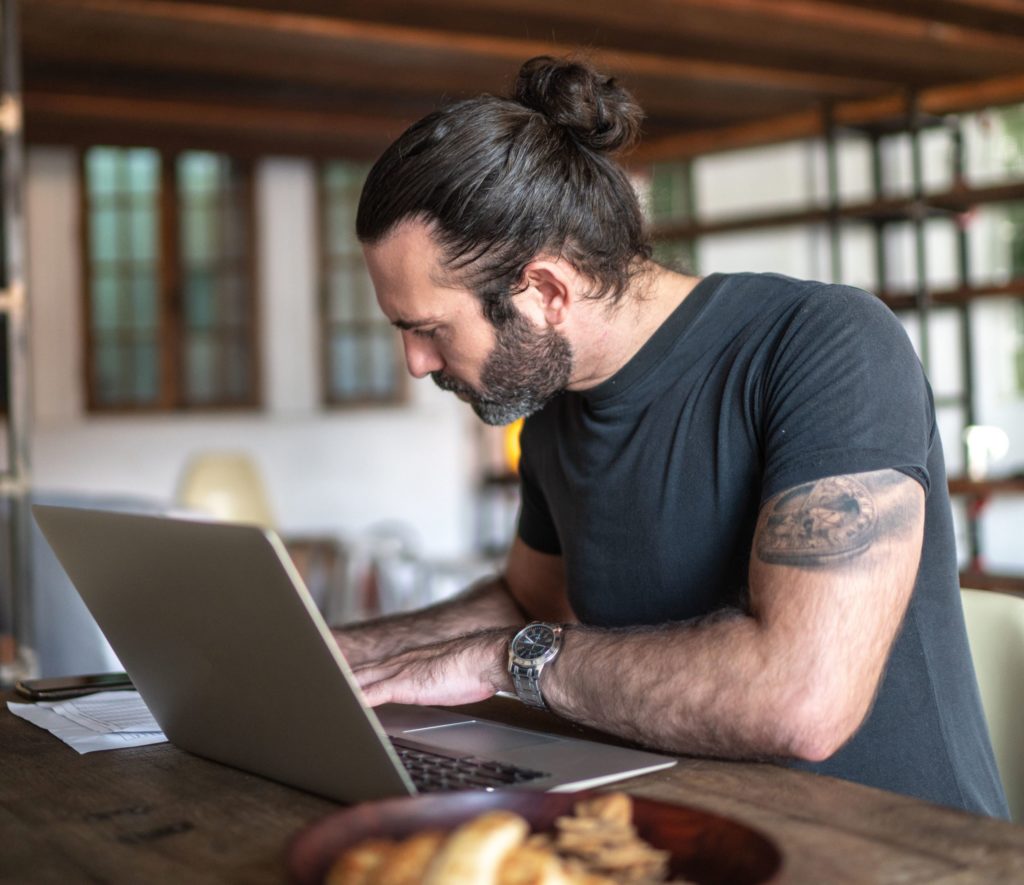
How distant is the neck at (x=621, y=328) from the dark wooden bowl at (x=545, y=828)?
891 millimetres

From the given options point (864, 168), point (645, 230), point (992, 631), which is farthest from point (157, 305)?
point (992, 631)

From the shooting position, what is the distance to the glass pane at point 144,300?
7141 millimetres

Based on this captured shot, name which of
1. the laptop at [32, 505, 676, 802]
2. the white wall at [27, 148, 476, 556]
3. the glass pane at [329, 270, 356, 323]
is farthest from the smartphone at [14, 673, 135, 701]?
the glass pane at [329, 270, 356, 323]

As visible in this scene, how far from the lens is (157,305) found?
7184 millimetres

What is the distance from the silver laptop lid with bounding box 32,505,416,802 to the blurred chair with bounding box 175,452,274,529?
5.55 m

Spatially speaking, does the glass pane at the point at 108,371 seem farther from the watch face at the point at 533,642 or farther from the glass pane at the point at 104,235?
the watch face at the point at 533,642

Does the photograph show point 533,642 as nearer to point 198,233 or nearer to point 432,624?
point 432,624

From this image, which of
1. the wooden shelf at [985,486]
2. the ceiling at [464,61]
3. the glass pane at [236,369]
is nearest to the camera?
the ceiling at [464,61]

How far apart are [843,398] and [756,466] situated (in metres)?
0.18

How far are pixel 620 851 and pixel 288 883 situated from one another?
0.67 ft

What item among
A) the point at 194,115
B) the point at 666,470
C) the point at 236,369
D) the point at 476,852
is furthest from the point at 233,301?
the point at 476,852

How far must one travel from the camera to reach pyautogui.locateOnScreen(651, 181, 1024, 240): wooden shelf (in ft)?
18.4

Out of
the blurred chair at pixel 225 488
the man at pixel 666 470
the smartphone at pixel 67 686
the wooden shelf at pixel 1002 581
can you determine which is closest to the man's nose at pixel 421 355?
the man at pixel 666 470

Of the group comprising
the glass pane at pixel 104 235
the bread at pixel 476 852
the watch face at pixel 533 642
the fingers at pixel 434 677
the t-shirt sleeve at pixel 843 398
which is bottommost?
the fingers at pixel 434 677
